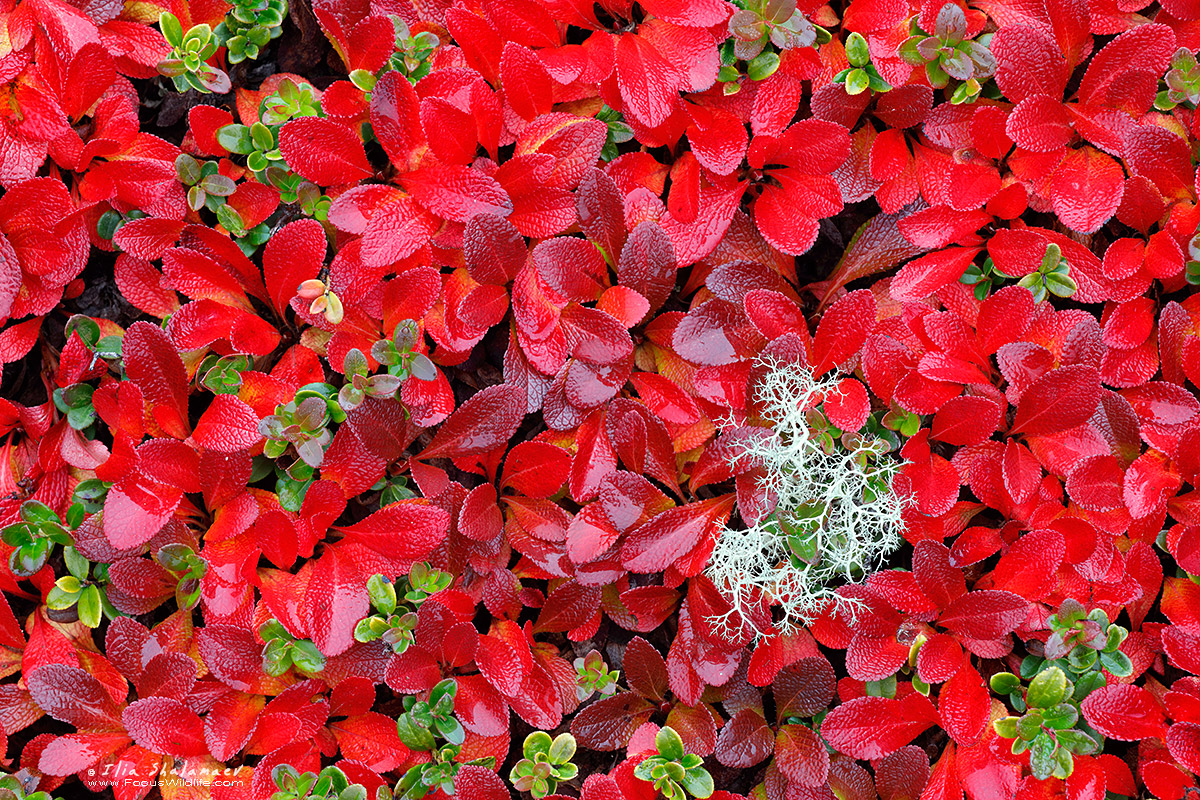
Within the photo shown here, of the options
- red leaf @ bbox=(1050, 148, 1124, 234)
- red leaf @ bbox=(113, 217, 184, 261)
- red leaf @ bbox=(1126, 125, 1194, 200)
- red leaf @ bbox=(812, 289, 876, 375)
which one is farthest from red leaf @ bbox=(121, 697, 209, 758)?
red leaf @ bbox=(1126, 125, 1194, 200)

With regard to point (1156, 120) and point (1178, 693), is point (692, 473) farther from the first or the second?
point (1156, 120)

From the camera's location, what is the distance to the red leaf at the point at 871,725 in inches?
45.2

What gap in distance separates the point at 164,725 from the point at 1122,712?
1.26 metres

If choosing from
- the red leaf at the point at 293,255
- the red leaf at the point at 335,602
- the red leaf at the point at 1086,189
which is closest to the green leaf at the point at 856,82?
the red leaf at the point at 1086,189

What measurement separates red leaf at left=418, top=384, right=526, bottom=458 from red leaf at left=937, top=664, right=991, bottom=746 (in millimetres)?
674

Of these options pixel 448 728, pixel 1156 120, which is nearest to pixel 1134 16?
pixel 1156 120

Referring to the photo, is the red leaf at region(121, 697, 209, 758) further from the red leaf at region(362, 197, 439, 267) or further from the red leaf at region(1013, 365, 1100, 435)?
the red leaf at region(1013, 365, 1100, 435)

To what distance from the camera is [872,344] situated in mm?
1132

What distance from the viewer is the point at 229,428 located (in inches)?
43.8

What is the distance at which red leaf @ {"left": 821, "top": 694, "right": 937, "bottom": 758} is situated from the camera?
115 centimetres

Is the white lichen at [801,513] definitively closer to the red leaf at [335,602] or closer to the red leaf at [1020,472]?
the red leaf at [1020,472]

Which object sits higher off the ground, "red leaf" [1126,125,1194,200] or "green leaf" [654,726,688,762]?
"red leaf" [1126,125,1194,200]

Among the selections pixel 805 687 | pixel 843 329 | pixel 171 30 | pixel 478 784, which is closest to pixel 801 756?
pixel 805 687

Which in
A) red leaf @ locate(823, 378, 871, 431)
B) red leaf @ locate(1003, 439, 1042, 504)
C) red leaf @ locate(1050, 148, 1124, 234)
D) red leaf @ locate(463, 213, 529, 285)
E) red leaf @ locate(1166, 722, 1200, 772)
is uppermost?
red leaf @ locate(463, 213, 529, 285)
